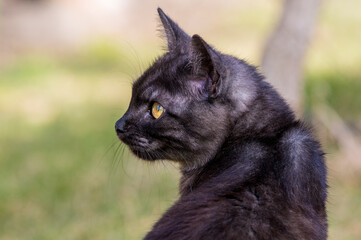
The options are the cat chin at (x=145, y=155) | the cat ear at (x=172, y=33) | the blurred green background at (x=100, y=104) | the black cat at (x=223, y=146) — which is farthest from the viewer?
the blurred green background at (x=100, y=104)

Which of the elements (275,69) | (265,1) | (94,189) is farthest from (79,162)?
(265,1)

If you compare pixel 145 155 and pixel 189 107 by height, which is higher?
pixel 189 107

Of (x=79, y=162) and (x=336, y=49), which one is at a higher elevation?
(x=336, y=49)

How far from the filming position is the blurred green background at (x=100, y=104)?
16.4 ft

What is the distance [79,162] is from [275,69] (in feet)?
7.45

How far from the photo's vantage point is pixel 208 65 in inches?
104

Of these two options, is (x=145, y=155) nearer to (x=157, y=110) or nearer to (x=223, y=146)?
(x=157, y=110)

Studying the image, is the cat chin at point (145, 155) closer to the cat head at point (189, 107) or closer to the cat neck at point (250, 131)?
the cat head at point (189, 107)

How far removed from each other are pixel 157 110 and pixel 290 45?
3.29 meters

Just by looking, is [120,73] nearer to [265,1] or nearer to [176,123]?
[265,1]

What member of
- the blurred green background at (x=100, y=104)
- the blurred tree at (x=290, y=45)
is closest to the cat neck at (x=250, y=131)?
the blurred green background at (x=100, y=104)

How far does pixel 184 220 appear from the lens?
7.55ft

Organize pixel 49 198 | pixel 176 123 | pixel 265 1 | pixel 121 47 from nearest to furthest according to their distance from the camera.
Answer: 1. pixel 176 123
2. pixel 49 198
3. pixel 121 47
4. pixel 265 1

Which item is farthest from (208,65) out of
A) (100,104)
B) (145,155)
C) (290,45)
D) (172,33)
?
(100,104)
